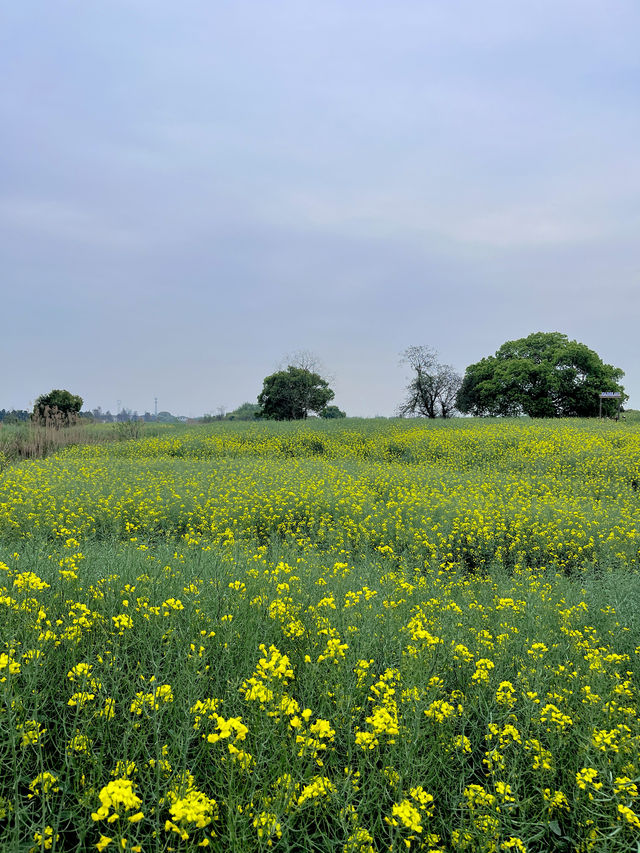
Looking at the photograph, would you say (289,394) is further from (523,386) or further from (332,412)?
(523,386)

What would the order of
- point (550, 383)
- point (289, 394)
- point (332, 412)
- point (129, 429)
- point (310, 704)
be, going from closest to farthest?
point (310, 704) < point (129, 429) < point (550, 383) < point (289, 394) < point (332, 412)

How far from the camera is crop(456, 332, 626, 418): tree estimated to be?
142ft

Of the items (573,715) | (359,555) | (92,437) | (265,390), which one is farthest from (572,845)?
(265,390)

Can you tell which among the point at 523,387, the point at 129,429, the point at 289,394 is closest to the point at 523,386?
the point at 523,387

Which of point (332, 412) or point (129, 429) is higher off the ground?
point (332, 412)

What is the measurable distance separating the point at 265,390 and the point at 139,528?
44466 millimetres

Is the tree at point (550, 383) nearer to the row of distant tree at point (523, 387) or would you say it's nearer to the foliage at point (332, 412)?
the row of distant tree at point (523, 387)

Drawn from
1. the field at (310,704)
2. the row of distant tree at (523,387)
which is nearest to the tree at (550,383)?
the row of distant tree at (523,387)

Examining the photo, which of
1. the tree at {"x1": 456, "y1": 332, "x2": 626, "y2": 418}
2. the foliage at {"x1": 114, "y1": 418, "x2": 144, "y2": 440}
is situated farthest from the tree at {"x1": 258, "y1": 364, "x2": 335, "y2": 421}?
the foliage at {"x1": 114, "y1": 418, "x2": 144, "y2": 440}

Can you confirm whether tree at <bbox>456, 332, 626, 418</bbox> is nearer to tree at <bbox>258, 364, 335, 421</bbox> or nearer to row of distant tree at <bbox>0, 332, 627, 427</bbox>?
row of distant tree at <bbox>0, 332, 627, 427</bbox>

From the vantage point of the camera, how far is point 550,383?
4288 centimetres

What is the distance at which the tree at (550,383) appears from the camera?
43312 mm

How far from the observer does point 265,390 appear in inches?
2071

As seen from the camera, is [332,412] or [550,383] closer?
[550,383]
